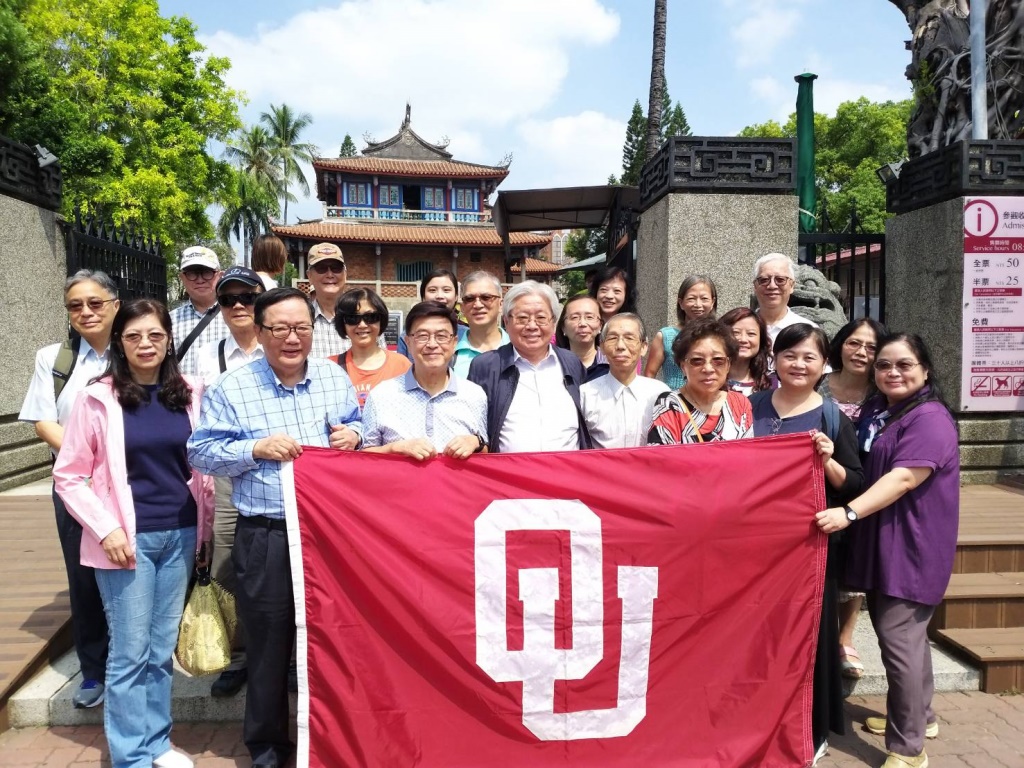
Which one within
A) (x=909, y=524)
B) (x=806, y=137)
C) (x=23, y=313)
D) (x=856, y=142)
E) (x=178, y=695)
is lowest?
(x=178, y=695)

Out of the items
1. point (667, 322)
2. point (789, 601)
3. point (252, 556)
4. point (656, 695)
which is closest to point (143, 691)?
point (252, 556)

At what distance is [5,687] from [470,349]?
8.84 feet

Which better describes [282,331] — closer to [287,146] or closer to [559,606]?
[559,606]

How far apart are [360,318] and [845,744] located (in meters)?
Result: 3.04

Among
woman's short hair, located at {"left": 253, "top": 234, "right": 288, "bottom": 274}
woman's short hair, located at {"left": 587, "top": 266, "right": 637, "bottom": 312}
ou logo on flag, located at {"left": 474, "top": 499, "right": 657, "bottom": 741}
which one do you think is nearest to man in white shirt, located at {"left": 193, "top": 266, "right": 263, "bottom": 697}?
woman's short hair, located at {"left": 253, "top": 234, "right": 288, "bottom": 274}

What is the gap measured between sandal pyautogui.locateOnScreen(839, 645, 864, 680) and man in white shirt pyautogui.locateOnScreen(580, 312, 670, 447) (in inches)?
63.0

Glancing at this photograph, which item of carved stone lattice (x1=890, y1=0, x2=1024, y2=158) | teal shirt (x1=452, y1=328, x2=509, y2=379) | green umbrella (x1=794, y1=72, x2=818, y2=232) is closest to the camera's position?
teal shirt (x1=452, y1=328, x2=509, y2=379)

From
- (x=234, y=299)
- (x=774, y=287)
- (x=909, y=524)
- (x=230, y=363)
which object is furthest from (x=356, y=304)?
(x=909, y=524)

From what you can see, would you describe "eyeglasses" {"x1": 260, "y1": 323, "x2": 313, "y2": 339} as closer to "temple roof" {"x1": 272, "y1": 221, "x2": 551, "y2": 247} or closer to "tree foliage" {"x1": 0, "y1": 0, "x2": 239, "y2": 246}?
"tree foliage" {"x1": 0, "y1": 0, "x2": 239, "y2": 246}

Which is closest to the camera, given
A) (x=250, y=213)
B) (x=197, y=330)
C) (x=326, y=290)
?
(x=197, y=330)

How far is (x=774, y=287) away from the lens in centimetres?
425

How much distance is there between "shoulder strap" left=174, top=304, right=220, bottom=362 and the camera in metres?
4.04

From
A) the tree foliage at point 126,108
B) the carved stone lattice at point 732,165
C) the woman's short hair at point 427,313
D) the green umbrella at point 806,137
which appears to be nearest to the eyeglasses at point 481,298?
the woman's short hair at point 427,313

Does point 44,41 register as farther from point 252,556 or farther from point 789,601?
point 789,601
